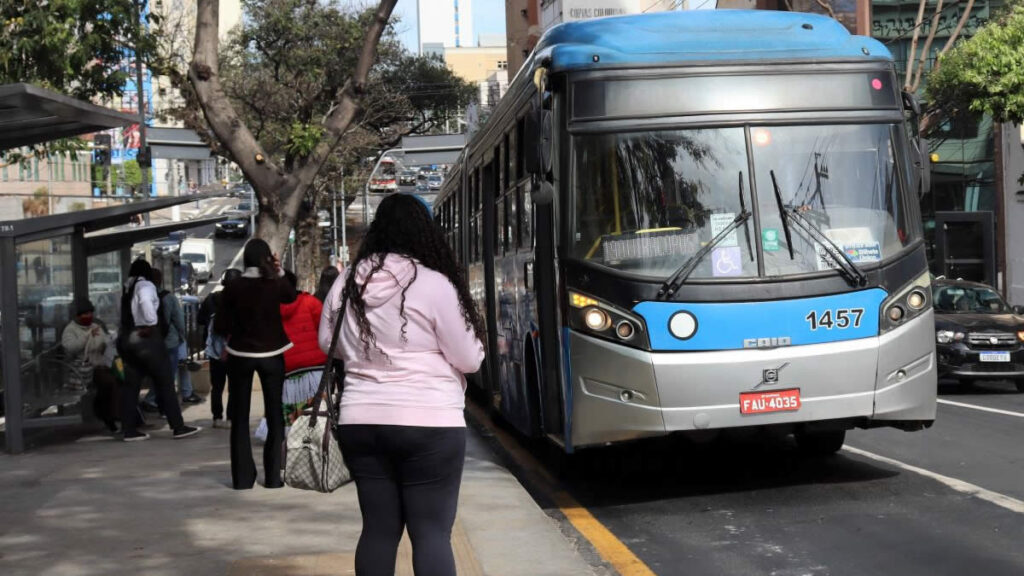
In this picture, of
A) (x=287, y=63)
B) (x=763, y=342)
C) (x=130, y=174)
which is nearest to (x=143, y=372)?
(x=763, y=342)

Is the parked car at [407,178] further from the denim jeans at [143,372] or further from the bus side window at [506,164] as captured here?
the bus side window at [506,164]

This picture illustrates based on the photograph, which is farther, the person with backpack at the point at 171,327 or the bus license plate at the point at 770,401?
the person with backpack at the point at 171,327

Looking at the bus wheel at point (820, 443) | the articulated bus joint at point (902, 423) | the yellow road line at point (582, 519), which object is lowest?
the yellow road line at point (582, 519)

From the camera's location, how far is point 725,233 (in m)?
8.87

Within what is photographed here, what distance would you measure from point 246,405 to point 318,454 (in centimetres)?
466

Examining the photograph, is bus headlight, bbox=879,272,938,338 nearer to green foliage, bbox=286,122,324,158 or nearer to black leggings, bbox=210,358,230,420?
black leggings, bbox=210,358,230,420

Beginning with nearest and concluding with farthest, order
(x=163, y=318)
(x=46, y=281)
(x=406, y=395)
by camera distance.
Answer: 1. (x=406, y=395)
2. (x=46, y=281)
3. (x=163, y=318)

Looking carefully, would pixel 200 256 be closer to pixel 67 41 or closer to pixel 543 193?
pixel 67 41

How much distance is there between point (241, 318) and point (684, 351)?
3.15m

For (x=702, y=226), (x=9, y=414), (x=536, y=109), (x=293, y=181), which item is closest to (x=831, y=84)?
(x=702, y=226)

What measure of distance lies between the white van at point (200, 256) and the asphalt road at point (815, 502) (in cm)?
4894

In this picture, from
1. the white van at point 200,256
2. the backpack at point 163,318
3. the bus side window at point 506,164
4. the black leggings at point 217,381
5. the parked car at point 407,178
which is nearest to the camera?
the bus side window at point 506,164

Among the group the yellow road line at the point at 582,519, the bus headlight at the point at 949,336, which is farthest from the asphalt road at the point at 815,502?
the bus headlight at the point at 949,336

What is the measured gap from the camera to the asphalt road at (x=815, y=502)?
7188 millimetres
